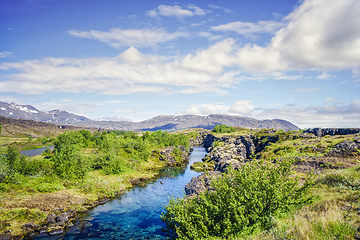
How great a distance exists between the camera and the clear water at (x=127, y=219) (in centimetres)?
2988

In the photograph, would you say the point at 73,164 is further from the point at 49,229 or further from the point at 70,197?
the point at 49,229

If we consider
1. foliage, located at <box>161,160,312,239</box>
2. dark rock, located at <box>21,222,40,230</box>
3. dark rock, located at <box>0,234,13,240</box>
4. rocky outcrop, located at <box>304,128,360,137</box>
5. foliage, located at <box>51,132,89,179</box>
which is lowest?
dark rock, located at <box>21,222,40,230</box>

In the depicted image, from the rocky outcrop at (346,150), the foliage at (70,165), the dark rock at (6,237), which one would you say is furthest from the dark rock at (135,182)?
the rocky outcrop at (346,150)

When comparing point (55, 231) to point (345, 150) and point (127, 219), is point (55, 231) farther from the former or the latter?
point (345, 150)

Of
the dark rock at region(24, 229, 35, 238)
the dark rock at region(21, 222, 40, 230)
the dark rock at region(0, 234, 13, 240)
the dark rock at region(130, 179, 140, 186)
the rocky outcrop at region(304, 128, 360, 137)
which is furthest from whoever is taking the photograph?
the rocky outcrop at region(304, 128, 360, 137)

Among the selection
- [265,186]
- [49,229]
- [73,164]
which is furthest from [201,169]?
[265,186]

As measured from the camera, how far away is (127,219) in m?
36.0

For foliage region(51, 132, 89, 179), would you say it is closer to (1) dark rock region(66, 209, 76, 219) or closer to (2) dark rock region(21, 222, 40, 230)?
(1) dark rock region(66, 209, 76, 219)

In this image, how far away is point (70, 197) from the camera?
40.3 meters

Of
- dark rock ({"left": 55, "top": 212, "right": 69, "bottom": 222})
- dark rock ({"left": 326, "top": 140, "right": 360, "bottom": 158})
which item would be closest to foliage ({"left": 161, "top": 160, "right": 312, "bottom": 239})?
dark rock ({"left": 55, "top": 212, "right": 69, "bottom": 222})

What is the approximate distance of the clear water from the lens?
2988cm

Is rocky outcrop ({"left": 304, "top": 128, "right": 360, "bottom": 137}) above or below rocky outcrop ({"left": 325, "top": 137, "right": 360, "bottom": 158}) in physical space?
above

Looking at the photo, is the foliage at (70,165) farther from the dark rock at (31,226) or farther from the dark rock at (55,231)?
the dark rock at (55,231)

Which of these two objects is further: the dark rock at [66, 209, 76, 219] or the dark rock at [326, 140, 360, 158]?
the dark rock at [326, 140, 360, 158]
